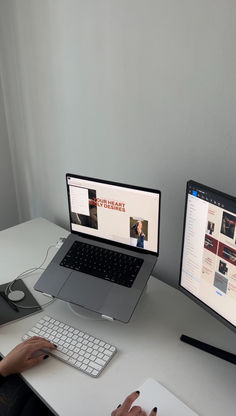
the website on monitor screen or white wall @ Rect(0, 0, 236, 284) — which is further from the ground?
white wall @ Rect(0, 0, 236, 284)

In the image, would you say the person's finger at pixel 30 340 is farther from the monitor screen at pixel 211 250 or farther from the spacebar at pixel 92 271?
the monitor screen at pixel 211 250

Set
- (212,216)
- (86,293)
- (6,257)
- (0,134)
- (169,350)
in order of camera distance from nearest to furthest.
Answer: (212,216) → (169,350) → (86,293) → (6,257) → (0,134)

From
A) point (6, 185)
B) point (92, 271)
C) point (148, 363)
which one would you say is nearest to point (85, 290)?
point (92, 271)

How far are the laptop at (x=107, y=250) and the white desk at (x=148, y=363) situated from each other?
8 centimetres

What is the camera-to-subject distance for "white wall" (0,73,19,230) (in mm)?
2041

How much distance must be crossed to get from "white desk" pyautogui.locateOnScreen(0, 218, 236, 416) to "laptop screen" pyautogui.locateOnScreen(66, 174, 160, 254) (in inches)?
9.3

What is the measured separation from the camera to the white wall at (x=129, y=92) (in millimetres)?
1109

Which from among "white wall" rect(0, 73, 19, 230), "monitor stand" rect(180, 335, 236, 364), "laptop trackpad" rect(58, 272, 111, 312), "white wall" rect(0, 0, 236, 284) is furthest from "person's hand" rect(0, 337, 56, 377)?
"white wall" rect(0, 73, 19, 230)

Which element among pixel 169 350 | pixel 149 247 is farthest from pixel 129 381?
pixel 149 247

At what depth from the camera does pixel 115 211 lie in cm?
131

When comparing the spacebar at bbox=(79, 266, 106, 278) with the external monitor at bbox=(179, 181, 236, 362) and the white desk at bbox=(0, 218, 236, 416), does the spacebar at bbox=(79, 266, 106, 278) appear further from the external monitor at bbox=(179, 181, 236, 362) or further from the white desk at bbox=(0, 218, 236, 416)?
the external monitor at bbox=(179, 181, 236, 362)

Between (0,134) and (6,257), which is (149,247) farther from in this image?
(0,134)

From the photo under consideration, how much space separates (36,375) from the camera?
1.07 m

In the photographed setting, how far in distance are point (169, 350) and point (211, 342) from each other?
0.46 ft
